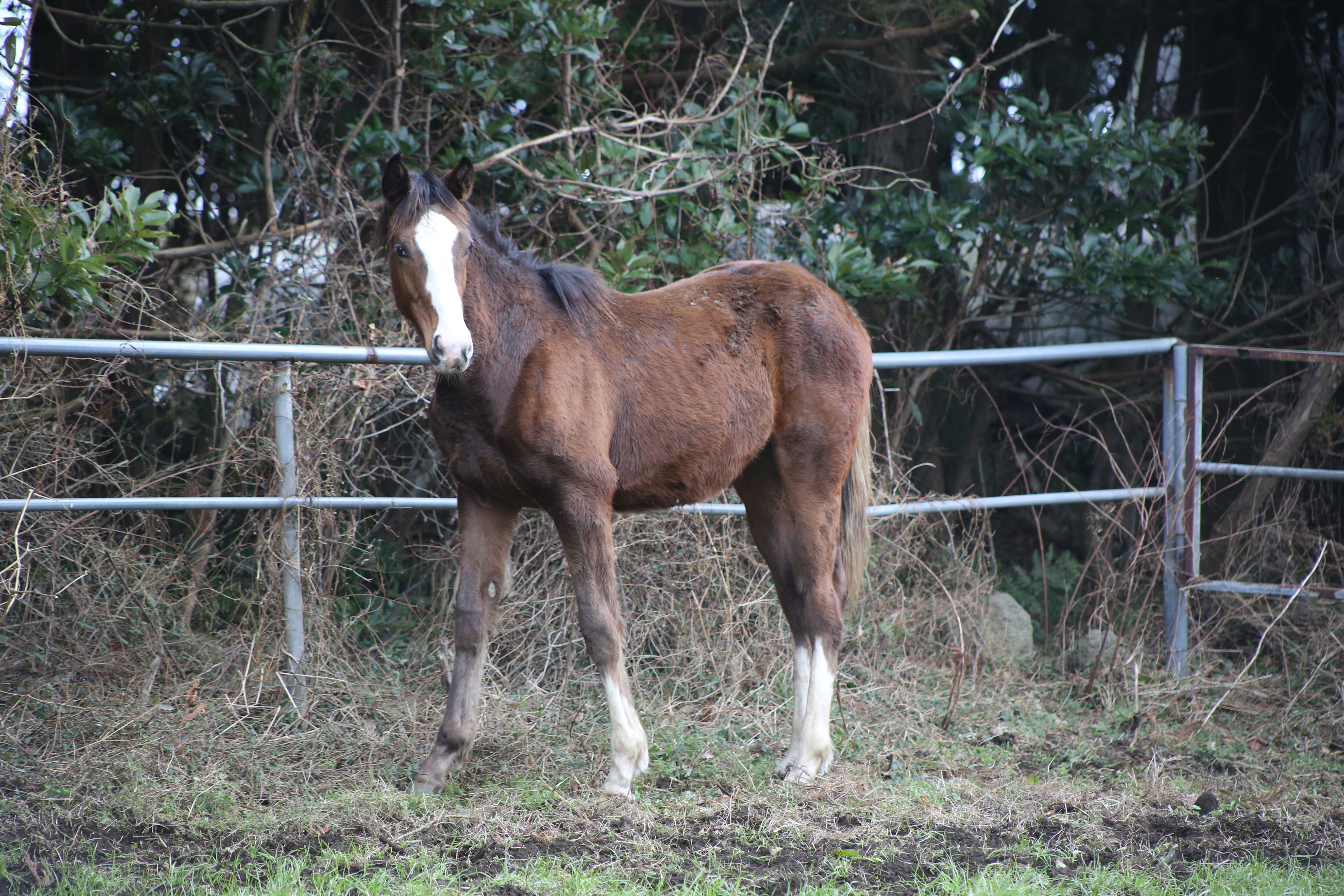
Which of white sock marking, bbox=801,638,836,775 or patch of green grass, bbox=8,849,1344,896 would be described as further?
white sock marking, bbox=801,638,836,775

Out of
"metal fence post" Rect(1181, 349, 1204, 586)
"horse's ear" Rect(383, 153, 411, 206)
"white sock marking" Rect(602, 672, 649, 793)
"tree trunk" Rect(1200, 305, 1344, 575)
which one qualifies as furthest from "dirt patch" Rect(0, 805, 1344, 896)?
"tree trunk" Rect(1200, 305, 1344, 575)

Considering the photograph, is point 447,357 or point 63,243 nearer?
point 447,357

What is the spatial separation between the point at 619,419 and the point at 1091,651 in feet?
9.35

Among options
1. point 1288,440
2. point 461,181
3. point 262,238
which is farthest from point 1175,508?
point 262,238

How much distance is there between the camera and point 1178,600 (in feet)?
15.3

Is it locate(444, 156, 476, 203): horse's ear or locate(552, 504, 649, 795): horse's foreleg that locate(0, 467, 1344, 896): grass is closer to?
locate(552, 504, 649, 795): horse's foreleg

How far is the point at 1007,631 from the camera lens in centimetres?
513

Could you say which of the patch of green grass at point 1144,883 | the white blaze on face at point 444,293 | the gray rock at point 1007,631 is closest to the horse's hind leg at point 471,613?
the white blaze on face at point 444,293

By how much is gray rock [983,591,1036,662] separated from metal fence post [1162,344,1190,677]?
67 centimetres

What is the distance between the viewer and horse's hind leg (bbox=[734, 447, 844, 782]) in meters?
3.70

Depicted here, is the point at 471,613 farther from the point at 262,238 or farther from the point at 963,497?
the point at 963,497

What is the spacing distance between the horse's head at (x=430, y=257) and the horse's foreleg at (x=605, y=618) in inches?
27.0

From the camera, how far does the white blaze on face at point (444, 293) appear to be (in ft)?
9.52

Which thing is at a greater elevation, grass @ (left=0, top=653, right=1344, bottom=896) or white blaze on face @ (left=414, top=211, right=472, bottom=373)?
white blaze on face @ (left=414, top=211, right=472, bottom=373)
